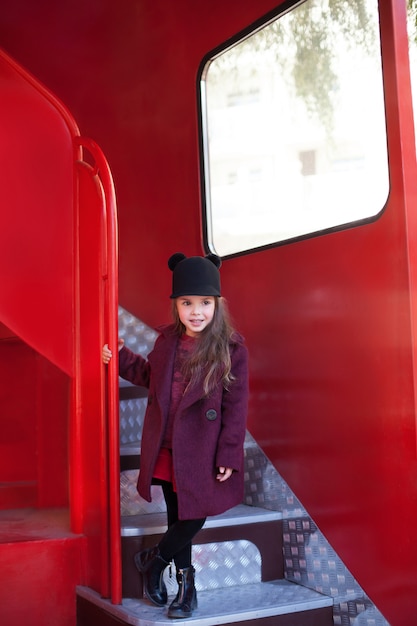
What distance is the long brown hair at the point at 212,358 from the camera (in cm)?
299

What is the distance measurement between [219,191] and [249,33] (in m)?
0.76

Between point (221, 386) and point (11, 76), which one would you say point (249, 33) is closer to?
point (11, 76)

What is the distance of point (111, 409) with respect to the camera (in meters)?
2.97

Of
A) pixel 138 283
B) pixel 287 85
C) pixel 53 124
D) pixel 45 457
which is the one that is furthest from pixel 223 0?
pixel 45 457

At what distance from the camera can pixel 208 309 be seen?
3082 mm

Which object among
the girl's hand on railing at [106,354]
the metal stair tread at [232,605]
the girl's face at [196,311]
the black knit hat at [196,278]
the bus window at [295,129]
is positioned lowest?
the metal stair tread at [232,605]

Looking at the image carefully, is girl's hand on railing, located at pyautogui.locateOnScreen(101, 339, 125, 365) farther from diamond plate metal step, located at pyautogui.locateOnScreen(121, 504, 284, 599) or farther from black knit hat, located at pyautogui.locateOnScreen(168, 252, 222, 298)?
diamond plate metal step, located at pyautogui.locateOnScreen(121, 504, 284, 599)

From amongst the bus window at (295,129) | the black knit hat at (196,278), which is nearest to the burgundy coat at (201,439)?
the black knit hat at (196,278)

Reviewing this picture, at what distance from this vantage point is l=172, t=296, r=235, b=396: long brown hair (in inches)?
118

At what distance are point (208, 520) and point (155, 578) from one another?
0.38 metres

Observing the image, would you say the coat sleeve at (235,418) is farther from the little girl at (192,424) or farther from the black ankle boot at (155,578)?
the black ankle boot at (155,578)

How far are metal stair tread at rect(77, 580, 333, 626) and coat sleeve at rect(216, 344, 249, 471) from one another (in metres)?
0.50

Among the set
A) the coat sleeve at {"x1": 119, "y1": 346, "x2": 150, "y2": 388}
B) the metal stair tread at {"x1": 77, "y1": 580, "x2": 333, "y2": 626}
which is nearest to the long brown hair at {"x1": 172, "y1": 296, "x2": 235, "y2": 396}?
the coat sleeve at {"x1": 119, "y1": 346, "x2": 150, "y2": 388}

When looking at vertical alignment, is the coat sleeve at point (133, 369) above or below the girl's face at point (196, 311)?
below
